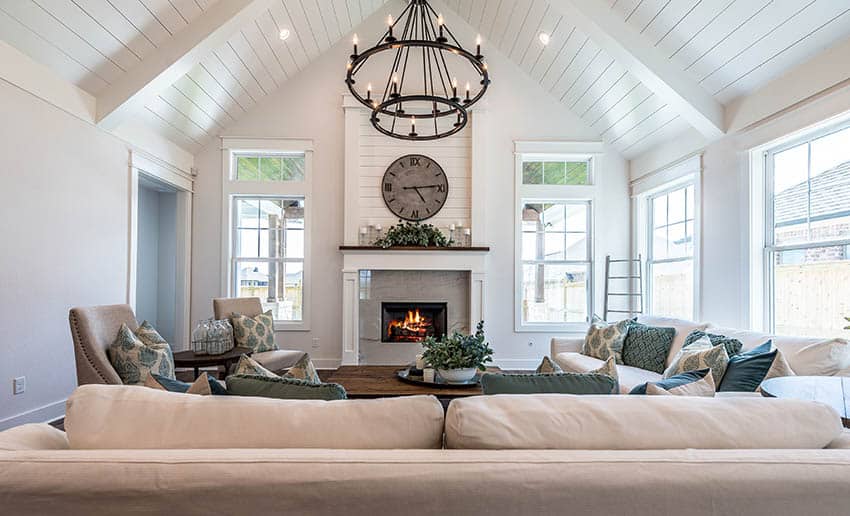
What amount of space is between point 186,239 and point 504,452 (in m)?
5.30

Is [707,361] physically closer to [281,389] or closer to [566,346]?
[566,346]

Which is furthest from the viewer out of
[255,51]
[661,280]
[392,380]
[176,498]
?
[661,280]

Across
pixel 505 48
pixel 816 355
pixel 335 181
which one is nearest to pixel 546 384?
pixel 816 355

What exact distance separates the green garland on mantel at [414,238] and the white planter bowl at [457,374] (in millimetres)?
2524

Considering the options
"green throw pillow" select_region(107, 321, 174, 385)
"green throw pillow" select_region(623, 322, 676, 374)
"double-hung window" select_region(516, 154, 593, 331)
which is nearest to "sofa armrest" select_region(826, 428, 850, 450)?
"green throw pillow" select_region(623, 322, 676, 374)

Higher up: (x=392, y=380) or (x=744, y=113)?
(x=744, y=113)

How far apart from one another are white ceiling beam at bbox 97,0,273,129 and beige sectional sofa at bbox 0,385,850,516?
→ 11.4 ft

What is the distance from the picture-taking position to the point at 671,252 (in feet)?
16.6

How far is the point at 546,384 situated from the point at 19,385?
3633mm

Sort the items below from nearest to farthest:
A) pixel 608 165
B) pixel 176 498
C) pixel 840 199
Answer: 1. pixel 176 498
2. pixel 840 199
3. pixel 608 165

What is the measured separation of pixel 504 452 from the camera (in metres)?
1.14

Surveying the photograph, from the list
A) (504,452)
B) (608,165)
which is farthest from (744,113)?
(504,452)

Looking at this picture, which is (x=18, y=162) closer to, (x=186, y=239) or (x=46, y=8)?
(x=46, y=8)

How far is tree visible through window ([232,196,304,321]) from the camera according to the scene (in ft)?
18.7
